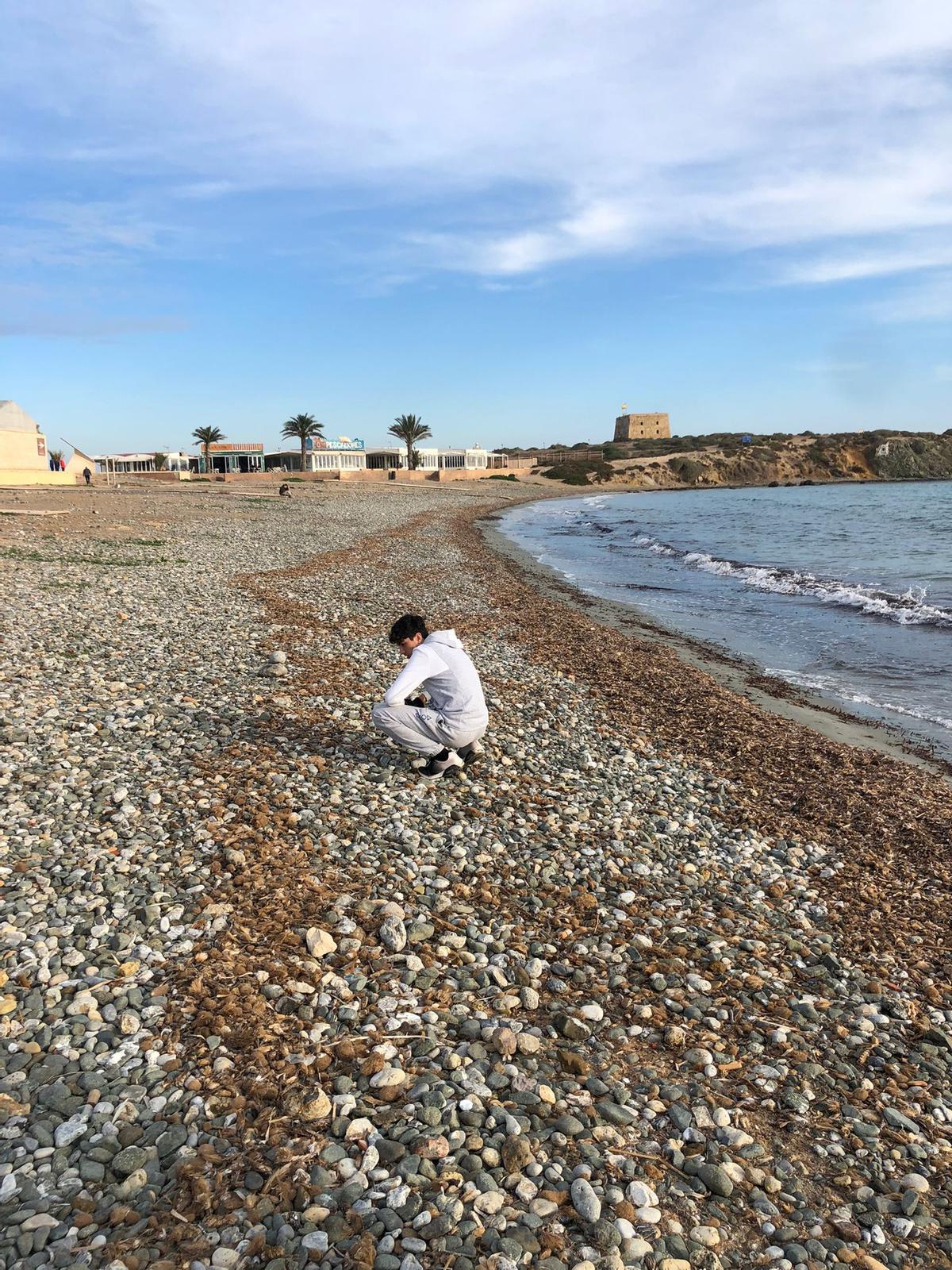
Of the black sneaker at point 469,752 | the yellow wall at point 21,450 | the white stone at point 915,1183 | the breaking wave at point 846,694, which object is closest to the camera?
the white stone at point 915,1183

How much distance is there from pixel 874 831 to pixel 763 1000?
12.0ft

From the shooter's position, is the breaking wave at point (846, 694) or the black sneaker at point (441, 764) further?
the breaking wave at point (846, 694)

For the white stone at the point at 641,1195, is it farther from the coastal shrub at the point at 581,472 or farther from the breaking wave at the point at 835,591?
the coastal shrub at the point at 581,472

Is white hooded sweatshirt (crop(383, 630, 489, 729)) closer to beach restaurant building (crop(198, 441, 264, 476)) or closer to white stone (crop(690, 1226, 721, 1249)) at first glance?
white stone (crop(690, 1226, 721, 1249))

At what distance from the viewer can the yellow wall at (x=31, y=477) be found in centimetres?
5522

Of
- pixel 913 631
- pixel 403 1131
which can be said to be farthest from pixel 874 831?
pixel 913 631

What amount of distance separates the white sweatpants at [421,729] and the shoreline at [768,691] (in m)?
6.36

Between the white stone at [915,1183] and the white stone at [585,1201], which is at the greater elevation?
the white stone at [585,1201]

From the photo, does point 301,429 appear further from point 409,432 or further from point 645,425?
point 645,425

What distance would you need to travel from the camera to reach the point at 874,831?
8266 millimetres

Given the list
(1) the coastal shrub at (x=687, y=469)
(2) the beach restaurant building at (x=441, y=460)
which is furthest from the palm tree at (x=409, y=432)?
(1) the coastal shrub at (x=687, y=469)

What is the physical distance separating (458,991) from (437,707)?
3.59 metres

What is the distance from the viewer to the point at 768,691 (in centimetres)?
1430

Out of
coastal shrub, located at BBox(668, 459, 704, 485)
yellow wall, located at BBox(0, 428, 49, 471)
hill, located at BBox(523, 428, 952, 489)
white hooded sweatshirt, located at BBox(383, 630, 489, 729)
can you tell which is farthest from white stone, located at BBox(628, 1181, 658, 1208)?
coastal shrub, located at BBox(668, 459, 704, 485)
